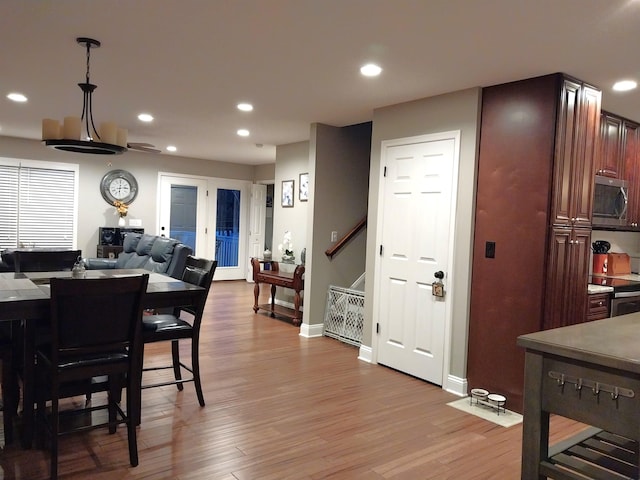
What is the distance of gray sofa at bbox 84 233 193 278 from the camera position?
522 centimetres

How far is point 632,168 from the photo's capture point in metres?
4.54

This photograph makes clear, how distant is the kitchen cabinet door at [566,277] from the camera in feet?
10.7

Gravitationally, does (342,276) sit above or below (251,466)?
above

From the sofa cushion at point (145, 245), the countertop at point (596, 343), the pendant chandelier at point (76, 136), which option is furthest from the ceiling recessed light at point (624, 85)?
the sofa cushion at point (145, 245)

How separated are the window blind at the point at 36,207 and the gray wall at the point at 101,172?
0.59 ft

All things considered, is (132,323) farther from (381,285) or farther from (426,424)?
(381,285)

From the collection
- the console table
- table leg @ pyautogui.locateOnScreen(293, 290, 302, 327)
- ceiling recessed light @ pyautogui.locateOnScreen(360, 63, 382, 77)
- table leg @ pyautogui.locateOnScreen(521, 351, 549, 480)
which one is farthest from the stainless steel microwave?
table leg @ pyautogui.locateOnScreen(293, 290, 302, 327)

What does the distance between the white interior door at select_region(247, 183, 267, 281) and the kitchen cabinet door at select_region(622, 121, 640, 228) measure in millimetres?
6514

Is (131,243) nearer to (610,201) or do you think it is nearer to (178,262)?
(178,262)

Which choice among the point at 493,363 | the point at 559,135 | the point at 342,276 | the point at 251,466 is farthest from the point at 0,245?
the point at 559,135

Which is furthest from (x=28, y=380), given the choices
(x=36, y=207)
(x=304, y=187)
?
(x=36, y=207)

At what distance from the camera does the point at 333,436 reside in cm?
289

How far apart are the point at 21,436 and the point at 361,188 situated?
13.6ft

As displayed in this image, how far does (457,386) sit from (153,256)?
3744 mm
